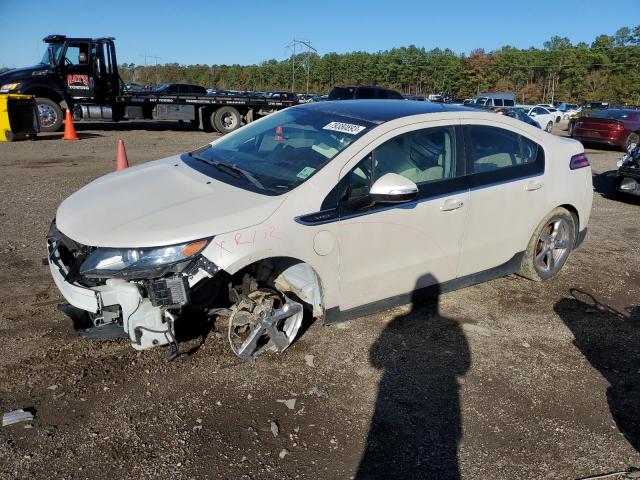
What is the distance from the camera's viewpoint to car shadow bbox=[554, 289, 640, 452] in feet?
10.5

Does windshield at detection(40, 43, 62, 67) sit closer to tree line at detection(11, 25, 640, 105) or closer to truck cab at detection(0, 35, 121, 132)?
truck cab at detection(0, 35, 121, 132)

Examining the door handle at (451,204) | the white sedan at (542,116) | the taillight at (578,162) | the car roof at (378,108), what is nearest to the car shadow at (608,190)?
the taillight at (578,162)

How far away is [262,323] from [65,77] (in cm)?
1658

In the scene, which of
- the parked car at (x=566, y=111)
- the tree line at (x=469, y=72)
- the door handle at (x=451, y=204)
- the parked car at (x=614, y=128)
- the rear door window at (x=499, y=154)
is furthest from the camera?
A: the tree line at (x=469, y=72)

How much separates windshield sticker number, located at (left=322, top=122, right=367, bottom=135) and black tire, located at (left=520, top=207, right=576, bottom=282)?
2083 mm

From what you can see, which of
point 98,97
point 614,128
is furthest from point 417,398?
point 98,97

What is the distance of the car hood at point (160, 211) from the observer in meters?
2.97

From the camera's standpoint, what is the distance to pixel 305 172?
3.52m

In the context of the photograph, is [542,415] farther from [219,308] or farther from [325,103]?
[325,103]

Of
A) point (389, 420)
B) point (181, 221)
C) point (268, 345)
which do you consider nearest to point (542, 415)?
point (389, 420)

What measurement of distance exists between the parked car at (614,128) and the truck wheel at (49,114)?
1717 centimetres

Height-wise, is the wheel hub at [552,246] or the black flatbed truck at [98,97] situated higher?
the black flatbed truck at [98,97]

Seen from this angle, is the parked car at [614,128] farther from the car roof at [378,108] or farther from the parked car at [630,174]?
the car roof at [378,108]

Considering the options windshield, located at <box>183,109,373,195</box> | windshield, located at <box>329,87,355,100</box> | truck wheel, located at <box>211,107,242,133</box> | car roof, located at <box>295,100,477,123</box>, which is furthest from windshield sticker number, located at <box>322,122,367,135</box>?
windshield, located at <box>329,87,355,100</box>
